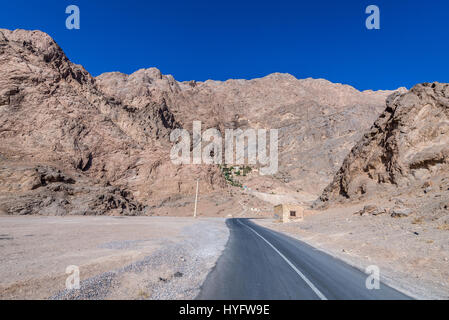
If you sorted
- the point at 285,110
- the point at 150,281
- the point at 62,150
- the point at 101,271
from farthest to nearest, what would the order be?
the point at 285,110 → the point at 62,150 → the point at 101,271 → the point at 150,281

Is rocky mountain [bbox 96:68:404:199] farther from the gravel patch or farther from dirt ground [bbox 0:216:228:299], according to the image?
the gravel patch

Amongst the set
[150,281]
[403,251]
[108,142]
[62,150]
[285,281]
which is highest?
[108,142]

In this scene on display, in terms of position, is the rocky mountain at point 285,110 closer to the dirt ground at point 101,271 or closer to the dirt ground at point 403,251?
the dirt ground at point 403,251

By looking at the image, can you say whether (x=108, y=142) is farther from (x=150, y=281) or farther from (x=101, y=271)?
(x=150, y=281)

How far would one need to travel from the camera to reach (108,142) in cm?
5638

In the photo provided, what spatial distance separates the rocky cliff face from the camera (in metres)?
22.7

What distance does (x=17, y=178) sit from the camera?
109ft

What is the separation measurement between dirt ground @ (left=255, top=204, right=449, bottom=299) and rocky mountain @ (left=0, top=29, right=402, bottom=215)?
108 ft

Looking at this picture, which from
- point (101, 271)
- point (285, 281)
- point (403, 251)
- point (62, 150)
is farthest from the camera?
point (62, 150)

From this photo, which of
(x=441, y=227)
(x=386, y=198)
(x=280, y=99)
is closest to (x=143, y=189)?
(x=386, y=198)

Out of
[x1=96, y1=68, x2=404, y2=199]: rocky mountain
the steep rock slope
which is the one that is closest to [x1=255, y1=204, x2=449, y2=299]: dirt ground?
the steep rock slope

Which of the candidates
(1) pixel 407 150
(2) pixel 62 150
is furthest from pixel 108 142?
(1) pixel 407 150

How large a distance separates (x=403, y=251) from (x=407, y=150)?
18901 mm

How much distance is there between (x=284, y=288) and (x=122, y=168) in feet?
180
